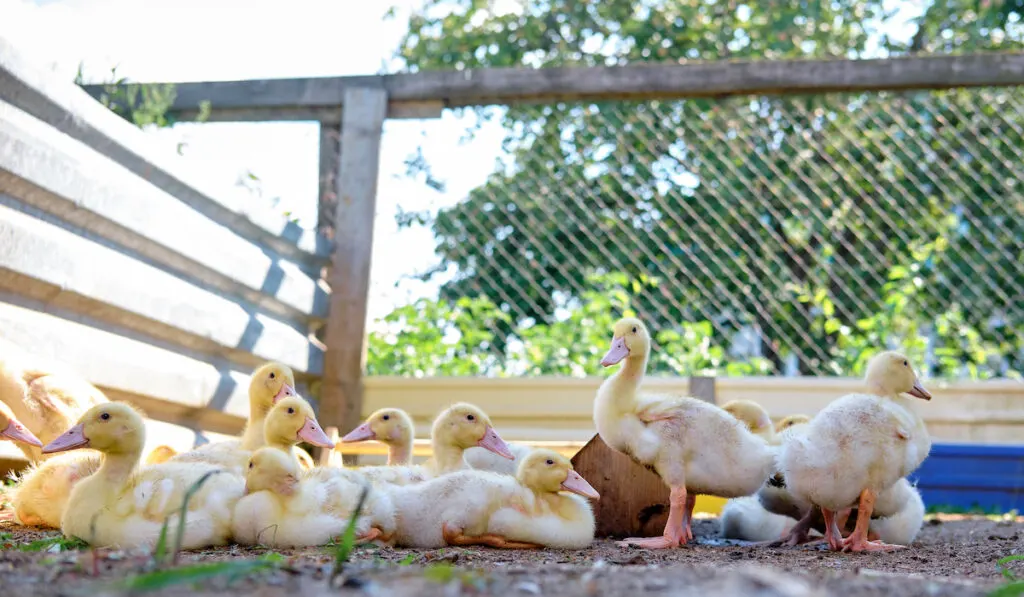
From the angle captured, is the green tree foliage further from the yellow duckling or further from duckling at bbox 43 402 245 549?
duckling at bbox 43 402 245 549

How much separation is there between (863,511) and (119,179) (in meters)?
3.82

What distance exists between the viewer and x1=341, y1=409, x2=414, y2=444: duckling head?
19.1 feet

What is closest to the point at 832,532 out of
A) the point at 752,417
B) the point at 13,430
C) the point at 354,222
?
the point at 752,417

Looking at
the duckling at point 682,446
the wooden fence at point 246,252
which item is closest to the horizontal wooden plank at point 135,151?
the wooden fence at point 246,252

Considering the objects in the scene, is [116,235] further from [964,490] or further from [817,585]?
[964,490]

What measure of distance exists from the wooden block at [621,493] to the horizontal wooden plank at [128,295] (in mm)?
2251

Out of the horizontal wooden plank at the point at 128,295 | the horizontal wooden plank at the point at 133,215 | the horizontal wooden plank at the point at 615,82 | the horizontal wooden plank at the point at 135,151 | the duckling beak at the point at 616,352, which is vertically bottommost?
the duckling beak at the point at 616,352

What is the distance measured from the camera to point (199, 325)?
6.36 m

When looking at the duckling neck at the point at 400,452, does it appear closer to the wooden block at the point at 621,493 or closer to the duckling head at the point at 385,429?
the duckling head at the point at 385,429

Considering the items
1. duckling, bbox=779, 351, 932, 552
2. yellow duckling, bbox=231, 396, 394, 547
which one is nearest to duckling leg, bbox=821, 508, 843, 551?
duckling, bbox=779, 351, 932, 552

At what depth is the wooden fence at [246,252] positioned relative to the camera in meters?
5.16

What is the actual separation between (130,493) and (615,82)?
486 cm

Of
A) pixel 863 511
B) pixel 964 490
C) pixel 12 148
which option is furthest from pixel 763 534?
pixel 12 148

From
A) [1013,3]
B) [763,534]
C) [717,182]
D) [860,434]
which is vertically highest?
[1013,3]
